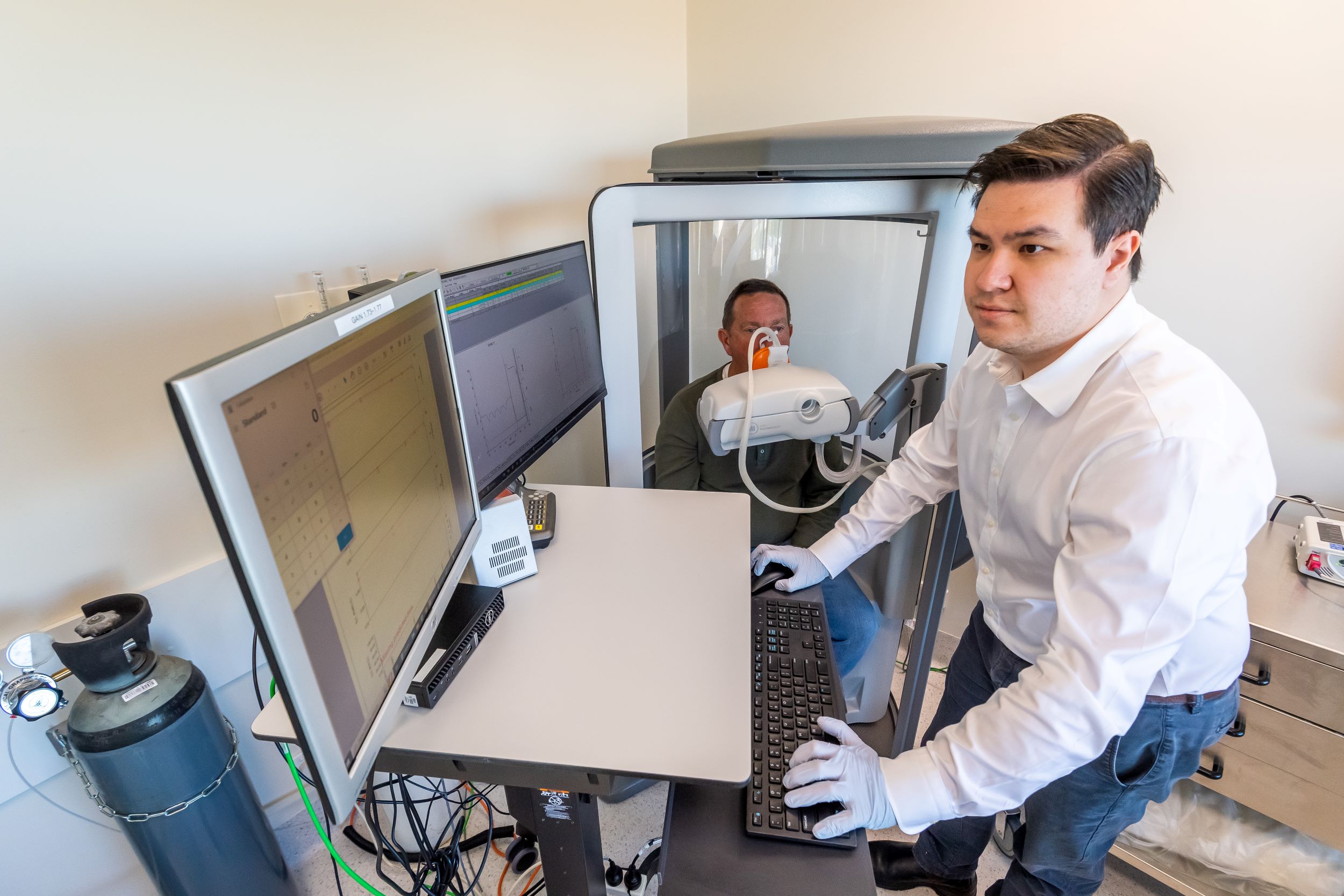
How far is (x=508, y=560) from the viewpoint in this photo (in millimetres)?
1084

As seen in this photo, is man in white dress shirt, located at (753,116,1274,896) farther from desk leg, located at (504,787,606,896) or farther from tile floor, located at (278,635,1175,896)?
tile floor, located at (278,635,1175,896)

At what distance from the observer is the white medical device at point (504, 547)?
106 cm

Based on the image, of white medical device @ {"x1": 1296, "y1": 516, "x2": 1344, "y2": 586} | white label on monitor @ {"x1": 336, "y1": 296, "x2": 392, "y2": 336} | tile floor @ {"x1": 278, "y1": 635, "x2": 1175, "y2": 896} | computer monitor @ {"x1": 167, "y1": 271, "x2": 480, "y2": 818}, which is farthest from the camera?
tile floor @ {"x1": 278, "y1": 635, "x2": 1175, "y2": 896}

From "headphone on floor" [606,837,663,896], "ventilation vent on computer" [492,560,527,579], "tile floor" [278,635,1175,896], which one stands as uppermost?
"ventilation vent on computer" [492,560,527,579]

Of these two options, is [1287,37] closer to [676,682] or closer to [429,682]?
[676,682]

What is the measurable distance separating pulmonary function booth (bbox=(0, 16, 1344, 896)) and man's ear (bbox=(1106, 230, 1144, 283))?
14.0 inches

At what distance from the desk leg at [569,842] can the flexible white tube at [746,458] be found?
27.2 inches

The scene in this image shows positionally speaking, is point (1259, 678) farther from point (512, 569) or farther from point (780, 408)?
point (512, 569)

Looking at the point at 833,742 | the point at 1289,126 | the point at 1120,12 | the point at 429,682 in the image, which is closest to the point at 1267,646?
the point at 833,742

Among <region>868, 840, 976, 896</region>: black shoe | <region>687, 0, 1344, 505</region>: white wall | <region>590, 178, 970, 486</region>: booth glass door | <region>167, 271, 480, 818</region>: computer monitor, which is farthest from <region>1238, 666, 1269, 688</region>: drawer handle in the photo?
<region>167, 271, 480, 818</region>: computer monitor

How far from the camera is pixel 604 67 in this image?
181cm

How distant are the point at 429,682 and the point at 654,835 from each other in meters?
1.03

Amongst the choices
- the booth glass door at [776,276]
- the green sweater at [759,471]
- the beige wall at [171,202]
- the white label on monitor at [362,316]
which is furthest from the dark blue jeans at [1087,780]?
the beige wall at [171,202]

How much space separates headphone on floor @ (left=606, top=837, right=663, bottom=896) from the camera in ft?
4.51
